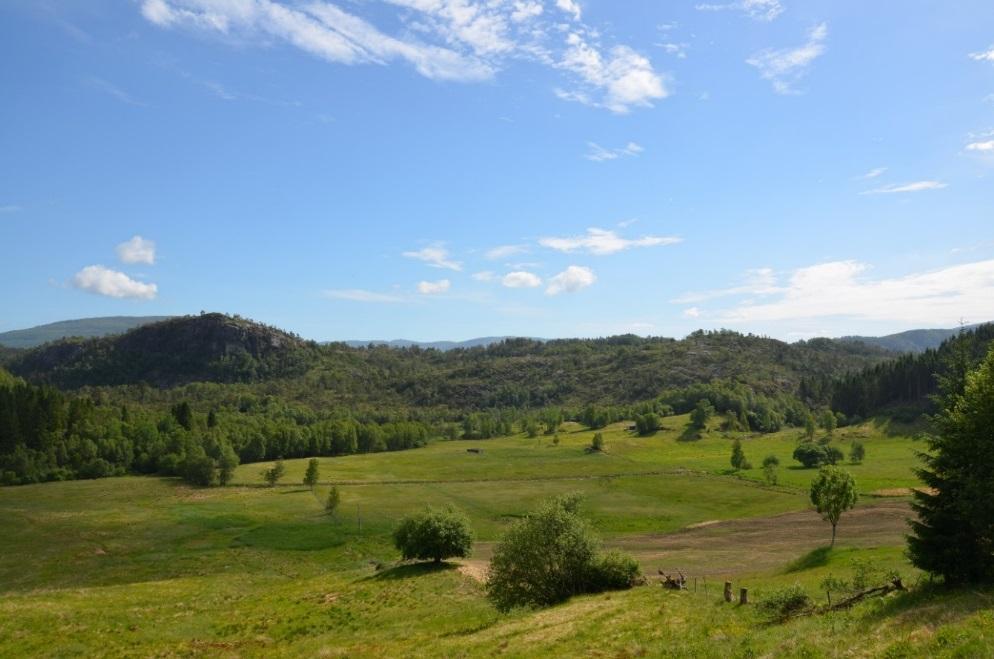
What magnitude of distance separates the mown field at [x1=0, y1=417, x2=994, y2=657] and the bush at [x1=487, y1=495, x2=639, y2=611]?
8.40ft

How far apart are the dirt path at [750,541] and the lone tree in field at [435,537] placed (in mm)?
2060

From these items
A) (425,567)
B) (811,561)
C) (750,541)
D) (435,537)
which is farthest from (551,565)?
(750,541)

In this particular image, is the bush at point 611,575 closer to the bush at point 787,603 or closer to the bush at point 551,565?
the bush at point 551,565

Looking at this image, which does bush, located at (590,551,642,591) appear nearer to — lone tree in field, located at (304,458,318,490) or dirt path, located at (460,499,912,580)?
dirt path, located at (460,499,912,580)

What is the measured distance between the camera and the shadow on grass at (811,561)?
170 feet

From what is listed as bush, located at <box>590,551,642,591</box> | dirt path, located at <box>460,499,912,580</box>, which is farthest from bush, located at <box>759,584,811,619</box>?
dirt path, located at <box>460,499,912,580</box>

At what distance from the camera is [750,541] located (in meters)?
70.8

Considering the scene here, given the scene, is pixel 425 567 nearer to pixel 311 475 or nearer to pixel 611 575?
pixel 611 575

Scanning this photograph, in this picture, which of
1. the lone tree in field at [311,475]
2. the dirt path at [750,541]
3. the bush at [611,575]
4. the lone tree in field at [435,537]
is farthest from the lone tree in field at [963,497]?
the lone tree in field at [311,475]

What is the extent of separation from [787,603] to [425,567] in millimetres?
37706

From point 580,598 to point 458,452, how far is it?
6065 inches

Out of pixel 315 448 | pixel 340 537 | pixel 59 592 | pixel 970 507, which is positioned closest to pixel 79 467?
pixel 315 448

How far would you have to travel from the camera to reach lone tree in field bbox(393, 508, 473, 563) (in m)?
61.4

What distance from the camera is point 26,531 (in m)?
91.4
